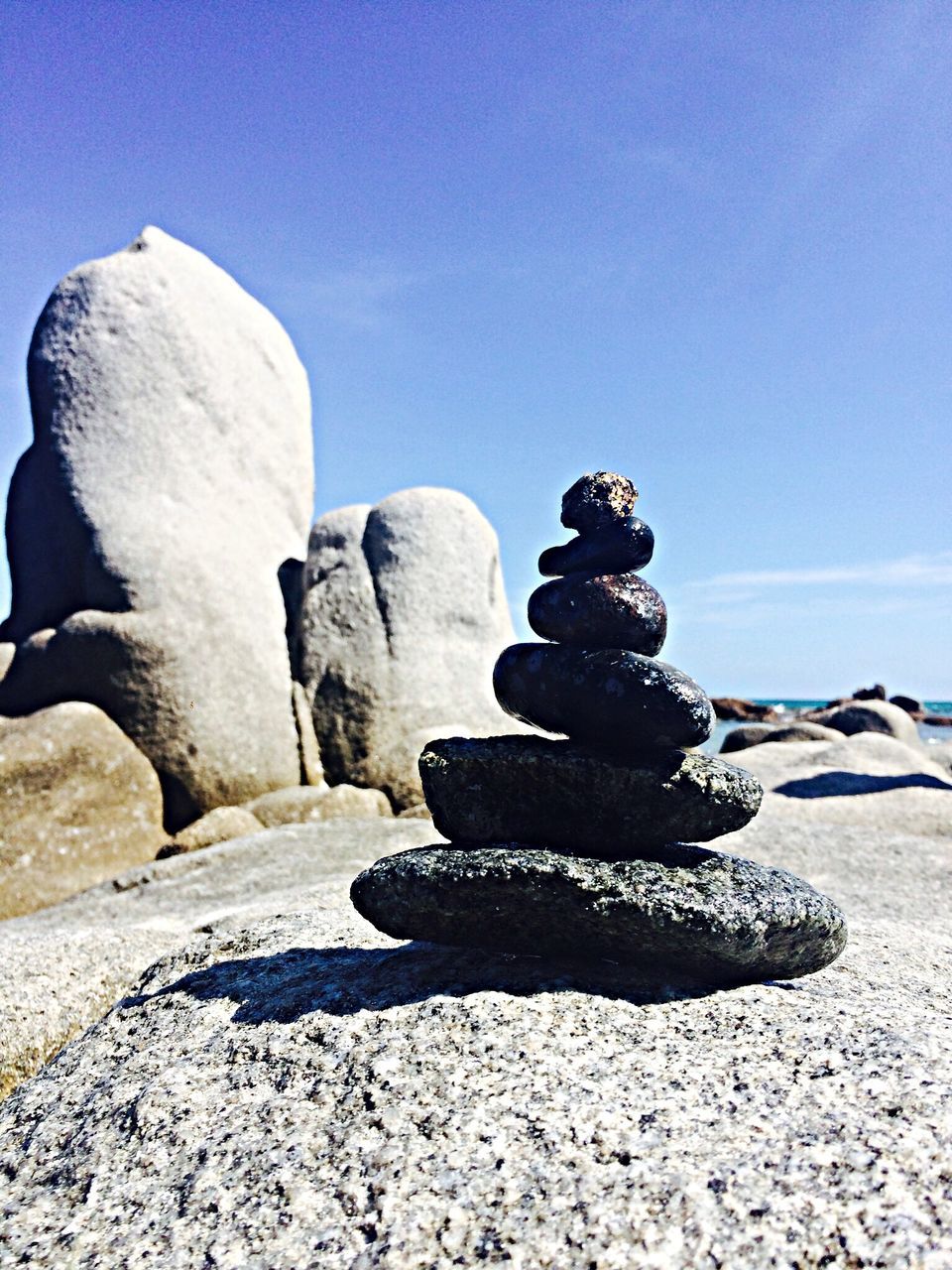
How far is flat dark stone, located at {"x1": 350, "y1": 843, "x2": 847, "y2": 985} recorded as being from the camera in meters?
3.86

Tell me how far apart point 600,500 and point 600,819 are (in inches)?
58.1

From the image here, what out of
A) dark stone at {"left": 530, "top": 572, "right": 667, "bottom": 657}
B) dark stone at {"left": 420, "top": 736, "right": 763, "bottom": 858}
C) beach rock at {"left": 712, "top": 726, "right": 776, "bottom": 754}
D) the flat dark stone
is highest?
dark stone at {"left": 530, "top": 572, "right": 667, "bottom": 657}

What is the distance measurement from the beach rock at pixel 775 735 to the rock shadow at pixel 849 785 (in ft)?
15.2

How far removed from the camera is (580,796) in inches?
170

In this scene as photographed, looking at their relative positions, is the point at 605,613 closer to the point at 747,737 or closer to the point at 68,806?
the point at 68,806

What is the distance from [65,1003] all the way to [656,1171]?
3500 mm

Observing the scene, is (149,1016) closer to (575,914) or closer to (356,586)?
(575,914)

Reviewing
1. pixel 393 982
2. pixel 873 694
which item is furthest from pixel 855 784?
pixel 873 694

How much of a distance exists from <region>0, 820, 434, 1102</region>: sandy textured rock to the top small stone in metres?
3.25

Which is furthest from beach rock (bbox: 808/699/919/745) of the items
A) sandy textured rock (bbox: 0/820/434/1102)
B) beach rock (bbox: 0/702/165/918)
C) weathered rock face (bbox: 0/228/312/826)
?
beach rock (bbox: 0/702/165/918)

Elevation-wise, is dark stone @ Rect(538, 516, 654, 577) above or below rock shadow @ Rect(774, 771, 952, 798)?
above

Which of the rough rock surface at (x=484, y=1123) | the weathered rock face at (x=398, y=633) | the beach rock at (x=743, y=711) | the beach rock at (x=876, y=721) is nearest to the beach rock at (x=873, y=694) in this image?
the beach rock at (x=743, y=711)

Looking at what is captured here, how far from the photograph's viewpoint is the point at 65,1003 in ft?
16.3

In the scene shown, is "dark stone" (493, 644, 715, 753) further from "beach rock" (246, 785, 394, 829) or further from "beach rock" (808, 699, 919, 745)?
"beach rock" (808, 699, 919, 745)
